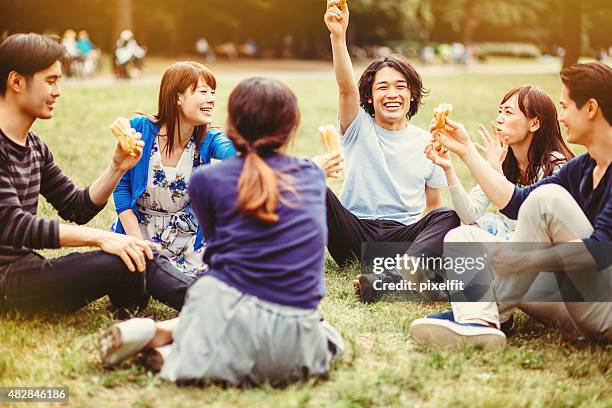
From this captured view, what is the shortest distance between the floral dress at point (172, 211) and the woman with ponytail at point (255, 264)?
1.44m

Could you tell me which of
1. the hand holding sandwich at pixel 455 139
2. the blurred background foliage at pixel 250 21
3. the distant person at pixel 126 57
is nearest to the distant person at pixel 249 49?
the blurred background foliage at pixel 250 21

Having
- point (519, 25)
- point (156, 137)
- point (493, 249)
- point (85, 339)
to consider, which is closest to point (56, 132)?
point (156, 137)

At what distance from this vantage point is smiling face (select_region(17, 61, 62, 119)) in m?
3.71

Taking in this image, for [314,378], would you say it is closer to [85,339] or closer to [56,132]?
[85,339]

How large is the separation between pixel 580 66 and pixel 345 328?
71.0 inches

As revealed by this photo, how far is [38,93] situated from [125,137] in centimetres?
47

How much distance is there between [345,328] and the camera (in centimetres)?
407

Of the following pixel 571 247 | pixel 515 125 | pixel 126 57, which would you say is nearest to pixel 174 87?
pixel 515 125

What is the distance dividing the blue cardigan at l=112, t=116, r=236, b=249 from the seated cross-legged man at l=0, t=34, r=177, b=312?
0.60 m

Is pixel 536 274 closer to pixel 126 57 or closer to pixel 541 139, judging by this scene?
pixel 541 139

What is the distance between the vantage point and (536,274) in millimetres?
3807

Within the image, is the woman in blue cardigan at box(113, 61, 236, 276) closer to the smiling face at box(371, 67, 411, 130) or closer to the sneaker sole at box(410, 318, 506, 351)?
the smiling face at box(371, 67, 411, 130)

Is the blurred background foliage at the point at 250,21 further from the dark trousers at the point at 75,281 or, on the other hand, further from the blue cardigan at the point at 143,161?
the dark trousers at the point at 75,281

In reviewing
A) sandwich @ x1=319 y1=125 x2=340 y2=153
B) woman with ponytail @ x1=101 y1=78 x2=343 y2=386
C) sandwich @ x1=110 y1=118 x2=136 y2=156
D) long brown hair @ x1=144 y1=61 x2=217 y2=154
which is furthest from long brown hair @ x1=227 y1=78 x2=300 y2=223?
long brown hair @ x1=144 y1=61 x2=217 y2=154
